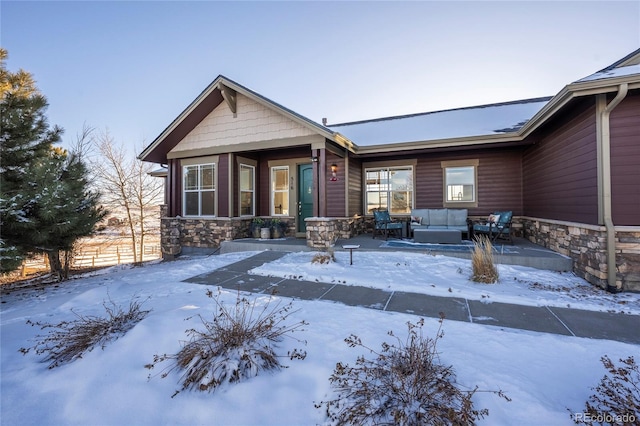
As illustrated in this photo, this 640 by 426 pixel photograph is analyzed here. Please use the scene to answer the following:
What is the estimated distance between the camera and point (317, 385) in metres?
1.85

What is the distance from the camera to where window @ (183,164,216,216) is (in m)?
8.80

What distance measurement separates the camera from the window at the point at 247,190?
8880 millimetres

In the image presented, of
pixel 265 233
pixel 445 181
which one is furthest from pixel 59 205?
pixel 445 181

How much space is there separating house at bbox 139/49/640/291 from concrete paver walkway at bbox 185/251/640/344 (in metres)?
1.67

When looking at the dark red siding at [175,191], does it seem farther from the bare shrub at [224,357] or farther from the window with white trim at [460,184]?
the window with white trim at [460,184]

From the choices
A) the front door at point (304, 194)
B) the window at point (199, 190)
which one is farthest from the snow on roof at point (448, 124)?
the window at point (199, 190)

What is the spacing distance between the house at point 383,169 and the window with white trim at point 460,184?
31 mm

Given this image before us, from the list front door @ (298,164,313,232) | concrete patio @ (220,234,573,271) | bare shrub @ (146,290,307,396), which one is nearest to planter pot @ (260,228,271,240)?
concrete patio @ (220,234,573,271)

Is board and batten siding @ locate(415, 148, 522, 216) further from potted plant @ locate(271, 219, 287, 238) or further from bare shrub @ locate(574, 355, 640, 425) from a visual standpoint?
bare shrub @ locate(574, 355, 640, 425)

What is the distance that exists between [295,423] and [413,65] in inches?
393

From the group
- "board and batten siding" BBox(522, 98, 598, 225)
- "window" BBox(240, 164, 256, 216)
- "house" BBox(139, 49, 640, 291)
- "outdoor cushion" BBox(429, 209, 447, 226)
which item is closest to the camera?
"board and batten siding" BBox(522, 98, 598, 225)

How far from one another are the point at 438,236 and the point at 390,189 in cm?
252

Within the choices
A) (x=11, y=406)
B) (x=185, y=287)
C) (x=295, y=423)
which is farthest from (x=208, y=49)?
(x=295, y=423)

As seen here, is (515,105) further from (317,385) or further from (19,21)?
(19,21)
